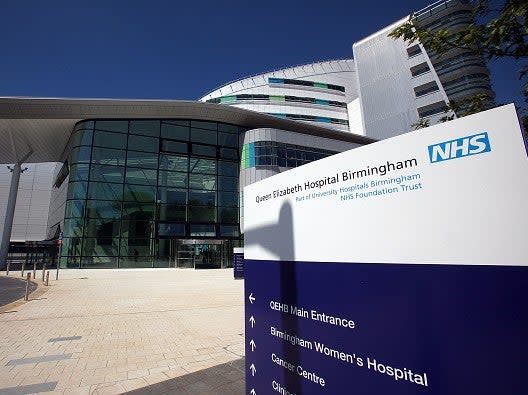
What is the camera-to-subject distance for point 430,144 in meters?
1.82

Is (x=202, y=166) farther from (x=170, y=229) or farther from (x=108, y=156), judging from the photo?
(x=108, y=156)

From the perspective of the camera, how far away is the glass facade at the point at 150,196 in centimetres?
2912

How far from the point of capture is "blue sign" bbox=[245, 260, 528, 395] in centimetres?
144

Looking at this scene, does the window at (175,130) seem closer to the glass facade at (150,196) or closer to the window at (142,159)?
the glass facade at (150,196)

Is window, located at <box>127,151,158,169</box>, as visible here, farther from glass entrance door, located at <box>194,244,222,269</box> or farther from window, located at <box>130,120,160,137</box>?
glass entrance door, located at <box>194,244,222,269</box>

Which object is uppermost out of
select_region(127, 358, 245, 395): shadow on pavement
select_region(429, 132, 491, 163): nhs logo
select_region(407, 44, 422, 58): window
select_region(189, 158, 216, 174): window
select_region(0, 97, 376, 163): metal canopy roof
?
select_region(407, 44, 422, 58): window

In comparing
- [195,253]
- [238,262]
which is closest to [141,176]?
[195,253]

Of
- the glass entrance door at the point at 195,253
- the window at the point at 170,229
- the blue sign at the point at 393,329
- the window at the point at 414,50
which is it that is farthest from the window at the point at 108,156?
the window at the point at 414,50

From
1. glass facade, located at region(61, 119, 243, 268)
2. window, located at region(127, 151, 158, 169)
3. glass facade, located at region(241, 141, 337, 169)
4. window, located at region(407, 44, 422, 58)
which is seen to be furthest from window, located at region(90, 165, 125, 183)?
window, located at region(407, 44, 422, 58)

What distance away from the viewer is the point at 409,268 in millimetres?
1815

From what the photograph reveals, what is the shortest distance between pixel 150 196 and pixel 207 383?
95.3ft

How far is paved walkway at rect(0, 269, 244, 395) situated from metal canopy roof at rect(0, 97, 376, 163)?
24.7 m

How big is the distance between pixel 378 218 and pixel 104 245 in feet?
101

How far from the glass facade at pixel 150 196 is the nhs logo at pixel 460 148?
97.8 feet
